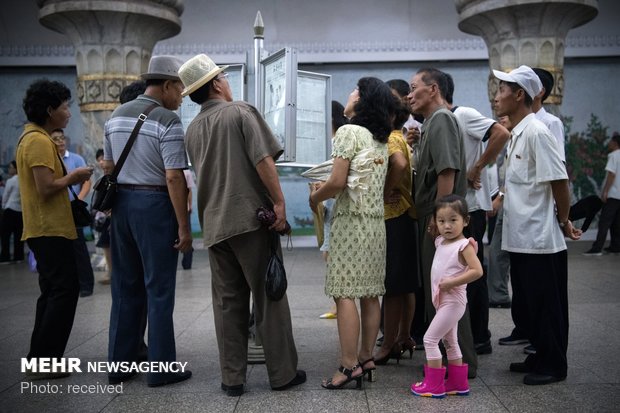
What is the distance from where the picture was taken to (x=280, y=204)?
3881mm

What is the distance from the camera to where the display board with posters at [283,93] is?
4691 mm

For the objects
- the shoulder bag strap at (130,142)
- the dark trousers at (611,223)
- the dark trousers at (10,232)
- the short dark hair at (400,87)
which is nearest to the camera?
the shoulder bag strap at (130,142)

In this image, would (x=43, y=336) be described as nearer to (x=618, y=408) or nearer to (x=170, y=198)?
(x=170, y=198)

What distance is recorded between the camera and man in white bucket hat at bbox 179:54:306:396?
3.81 metres

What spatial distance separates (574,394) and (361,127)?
1.89 metres

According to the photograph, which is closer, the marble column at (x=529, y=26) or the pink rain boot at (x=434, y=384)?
the pink rain boot at (x=434, y=384)

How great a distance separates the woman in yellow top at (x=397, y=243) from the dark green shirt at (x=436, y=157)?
0.11 m

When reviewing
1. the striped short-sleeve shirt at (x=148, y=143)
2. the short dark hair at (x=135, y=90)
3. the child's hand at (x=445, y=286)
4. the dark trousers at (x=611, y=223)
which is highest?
the short dark hair at (x=135, y=90)

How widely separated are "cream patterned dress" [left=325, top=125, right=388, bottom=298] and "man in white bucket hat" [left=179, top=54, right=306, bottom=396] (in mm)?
338

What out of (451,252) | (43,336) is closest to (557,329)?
(451,252)

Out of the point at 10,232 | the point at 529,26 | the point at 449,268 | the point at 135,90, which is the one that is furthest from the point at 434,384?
the point at 10,232

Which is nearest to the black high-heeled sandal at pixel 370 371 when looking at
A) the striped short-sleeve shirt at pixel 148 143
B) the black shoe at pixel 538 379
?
the black shoe at pixel 538 379

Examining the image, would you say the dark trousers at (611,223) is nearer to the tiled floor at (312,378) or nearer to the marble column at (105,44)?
the tiled floor at (312,378)

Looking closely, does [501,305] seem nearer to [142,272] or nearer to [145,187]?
[142,272]
